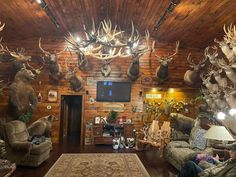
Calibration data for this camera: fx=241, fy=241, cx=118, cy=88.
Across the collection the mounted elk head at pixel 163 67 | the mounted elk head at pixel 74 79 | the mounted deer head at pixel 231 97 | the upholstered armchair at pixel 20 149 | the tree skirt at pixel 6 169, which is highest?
the mounted elk head at pixel 163 67

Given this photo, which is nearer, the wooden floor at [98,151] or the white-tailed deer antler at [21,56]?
the wooden floor at [98,151]

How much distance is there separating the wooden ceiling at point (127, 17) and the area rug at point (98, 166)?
4011 mm

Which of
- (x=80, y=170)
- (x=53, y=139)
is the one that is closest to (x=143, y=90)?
(x=53, y=139)

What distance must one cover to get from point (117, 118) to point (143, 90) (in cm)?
144

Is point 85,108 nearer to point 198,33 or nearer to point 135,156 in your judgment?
point 135,156

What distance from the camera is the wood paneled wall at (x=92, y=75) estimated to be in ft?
29.1

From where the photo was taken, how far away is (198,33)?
7.60 metres

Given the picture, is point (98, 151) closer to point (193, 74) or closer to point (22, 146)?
point (22, 146)

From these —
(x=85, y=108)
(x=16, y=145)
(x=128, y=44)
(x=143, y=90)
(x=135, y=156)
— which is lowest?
(x=135, y=156)

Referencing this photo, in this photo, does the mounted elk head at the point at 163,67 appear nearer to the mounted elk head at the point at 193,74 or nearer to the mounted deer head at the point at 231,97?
the mounted elk head at the point at 193,74

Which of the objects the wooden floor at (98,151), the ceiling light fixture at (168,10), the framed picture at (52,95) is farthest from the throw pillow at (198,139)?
the framed picture at (52,95)

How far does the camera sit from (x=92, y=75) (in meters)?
9.05

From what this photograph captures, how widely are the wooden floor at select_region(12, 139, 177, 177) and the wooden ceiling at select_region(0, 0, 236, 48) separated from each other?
12.8ft

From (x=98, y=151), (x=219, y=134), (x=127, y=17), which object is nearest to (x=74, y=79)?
(x=98, y=151)
